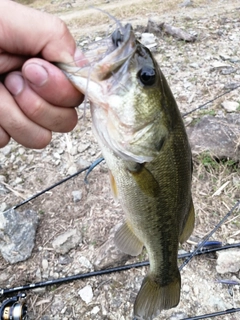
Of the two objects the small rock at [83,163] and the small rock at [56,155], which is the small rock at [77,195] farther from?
the small rock at [56,155]

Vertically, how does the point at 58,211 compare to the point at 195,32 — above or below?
above

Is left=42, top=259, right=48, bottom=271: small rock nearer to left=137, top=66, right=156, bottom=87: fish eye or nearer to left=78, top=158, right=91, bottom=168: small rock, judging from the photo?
left=78, top=158, right=91, bottom=168: small rock

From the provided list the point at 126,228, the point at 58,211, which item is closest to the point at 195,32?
the point at 58,211

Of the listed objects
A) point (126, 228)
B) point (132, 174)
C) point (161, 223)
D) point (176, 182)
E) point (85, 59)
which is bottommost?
point (126, 228)

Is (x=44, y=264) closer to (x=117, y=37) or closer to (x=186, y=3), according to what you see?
(x=117, y=37)

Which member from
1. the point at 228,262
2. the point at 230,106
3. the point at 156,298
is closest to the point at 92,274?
the point at 156,298

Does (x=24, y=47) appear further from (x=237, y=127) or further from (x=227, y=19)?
(x=227, y=19)

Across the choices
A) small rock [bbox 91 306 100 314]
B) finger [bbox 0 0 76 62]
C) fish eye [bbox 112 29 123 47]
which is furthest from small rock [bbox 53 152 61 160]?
fish eye [bbox 112 29 123 47]
